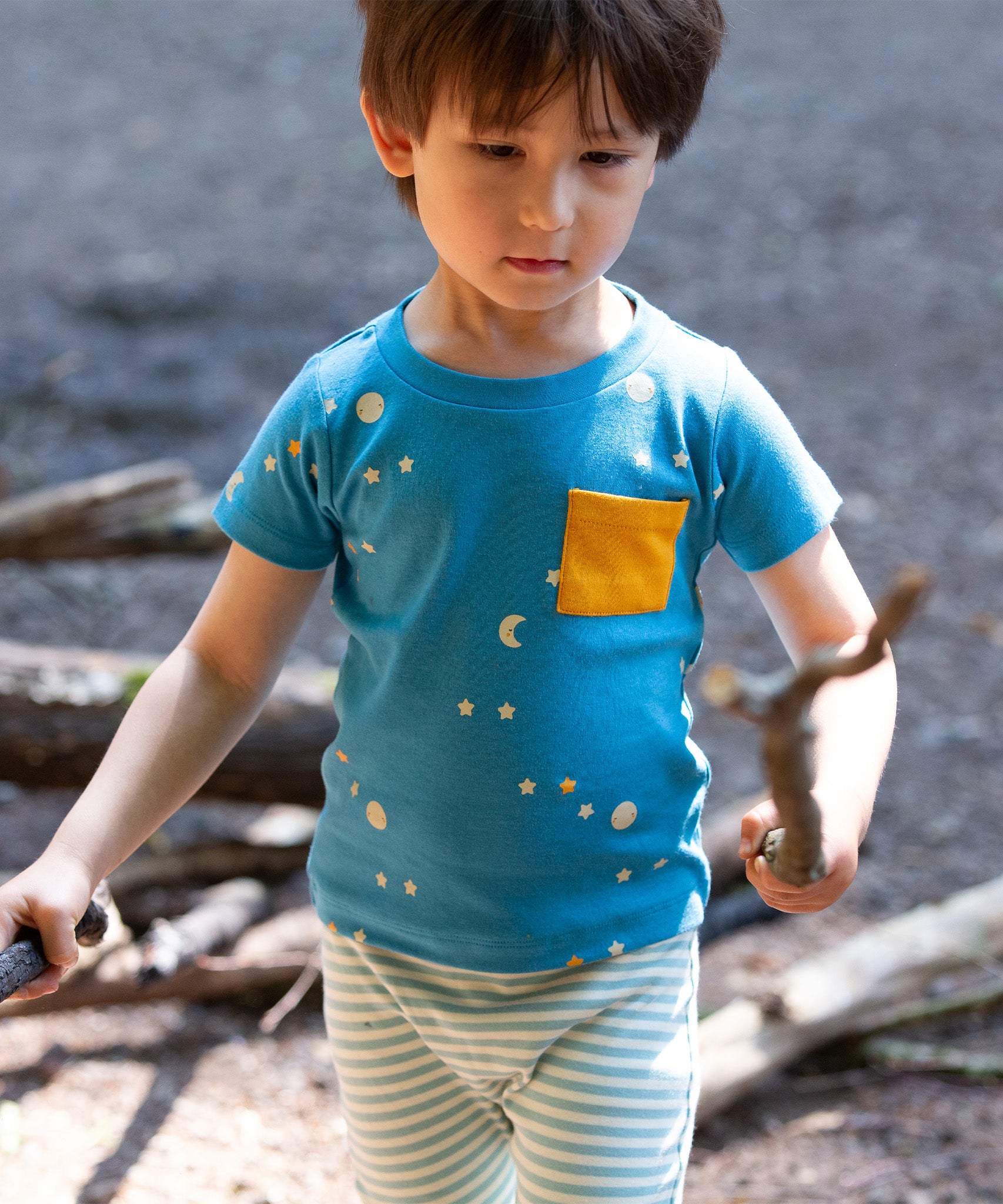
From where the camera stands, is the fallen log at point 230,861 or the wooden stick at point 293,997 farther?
the fallen log at point 230,861

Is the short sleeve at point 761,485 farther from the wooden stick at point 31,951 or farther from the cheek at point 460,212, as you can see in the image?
the wooden stick at point 31,951

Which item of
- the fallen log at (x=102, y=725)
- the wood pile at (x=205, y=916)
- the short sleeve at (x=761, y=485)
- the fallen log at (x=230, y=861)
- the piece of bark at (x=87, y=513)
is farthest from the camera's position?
the piece of bark at (x=87, y=513)

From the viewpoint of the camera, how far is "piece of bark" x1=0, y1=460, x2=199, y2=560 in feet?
10.6

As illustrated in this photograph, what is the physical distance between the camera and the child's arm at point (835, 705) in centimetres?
117

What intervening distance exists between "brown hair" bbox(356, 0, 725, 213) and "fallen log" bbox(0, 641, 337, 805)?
1782 mm

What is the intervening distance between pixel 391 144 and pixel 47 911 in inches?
34.2

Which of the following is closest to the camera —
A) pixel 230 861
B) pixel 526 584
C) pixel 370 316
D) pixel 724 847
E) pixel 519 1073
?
pixel 526 584

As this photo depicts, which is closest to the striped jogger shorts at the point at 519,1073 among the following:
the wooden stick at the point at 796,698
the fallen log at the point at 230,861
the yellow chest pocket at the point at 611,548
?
the yellow chest pocket at the point at 611,548

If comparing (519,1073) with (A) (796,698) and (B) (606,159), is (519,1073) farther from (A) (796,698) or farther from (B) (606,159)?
(B) (606,159)

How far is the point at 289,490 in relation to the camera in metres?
1.36

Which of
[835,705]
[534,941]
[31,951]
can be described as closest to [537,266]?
[835,705]

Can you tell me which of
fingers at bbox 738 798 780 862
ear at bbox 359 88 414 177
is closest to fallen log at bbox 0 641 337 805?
ear at bbox 359 88 414 177

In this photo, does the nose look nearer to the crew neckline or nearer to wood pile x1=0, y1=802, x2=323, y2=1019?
the crew neckline

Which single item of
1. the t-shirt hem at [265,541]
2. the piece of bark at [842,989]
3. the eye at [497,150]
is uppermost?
the eye at [497,150]
